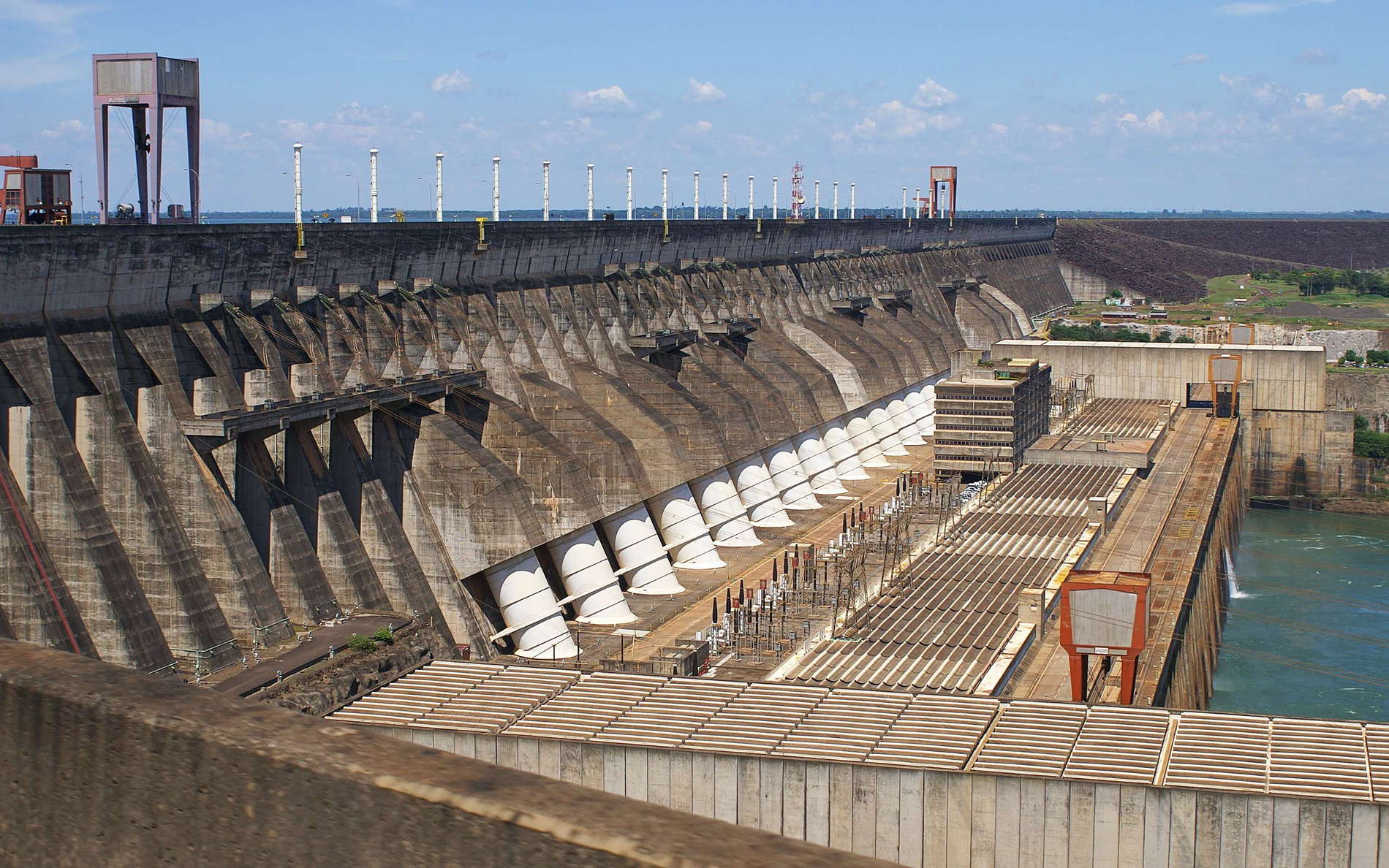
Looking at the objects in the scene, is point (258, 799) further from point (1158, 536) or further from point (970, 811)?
point (1158, 536)

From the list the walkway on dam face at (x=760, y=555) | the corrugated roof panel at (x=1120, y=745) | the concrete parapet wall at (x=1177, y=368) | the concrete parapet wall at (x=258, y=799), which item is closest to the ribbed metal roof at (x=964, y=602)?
the walkway on dam face at (x=760, y=555)

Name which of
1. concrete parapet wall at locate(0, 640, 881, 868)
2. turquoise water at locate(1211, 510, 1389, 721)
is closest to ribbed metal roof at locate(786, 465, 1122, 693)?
turquoise water at locate(1211, 510, 1389, 721)

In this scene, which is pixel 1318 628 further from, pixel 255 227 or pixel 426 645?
pixel 255 227

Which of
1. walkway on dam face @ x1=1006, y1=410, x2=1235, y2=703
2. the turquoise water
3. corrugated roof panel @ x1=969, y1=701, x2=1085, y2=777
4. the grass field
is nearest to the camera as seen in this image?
corrugated roof panel @ x1=969, y1=701, x2=1085, y2=777

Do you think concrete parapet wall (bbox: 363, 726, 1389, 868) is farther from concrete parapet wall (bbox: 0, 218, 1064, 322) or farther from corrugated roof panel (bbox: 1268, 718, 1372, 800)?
concrete parapet wall (bbox: 0, 218, 1064, 322)

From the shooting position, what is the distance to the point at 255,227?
37.8 metres

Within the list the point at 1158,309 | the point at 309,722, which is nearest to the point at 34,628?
the point at 309,722

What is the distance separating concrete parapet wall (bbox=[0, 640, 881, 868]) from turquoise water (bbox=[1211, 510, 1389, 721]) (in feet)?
108

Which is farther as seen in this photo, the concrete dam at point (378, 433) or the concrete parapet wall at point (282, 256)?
the concrete parapet wall at point (282, 256)

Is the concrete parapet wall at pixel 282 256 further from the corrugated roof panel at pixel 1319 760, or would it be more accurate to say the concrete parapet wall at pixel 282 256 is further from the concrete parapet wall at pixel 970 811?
the corrugated roof panel at pixel 1319 760

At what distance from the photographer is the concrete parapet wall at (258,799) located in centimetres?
548

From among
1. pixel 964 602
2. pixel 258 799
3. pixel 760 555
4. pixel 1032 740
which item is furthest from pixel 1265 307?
pixel 258 799

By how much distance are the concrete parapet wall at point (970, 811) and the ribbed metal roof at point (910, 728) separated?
0.68ft

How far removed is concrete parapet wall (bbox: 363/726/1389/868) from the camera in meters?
19.1
